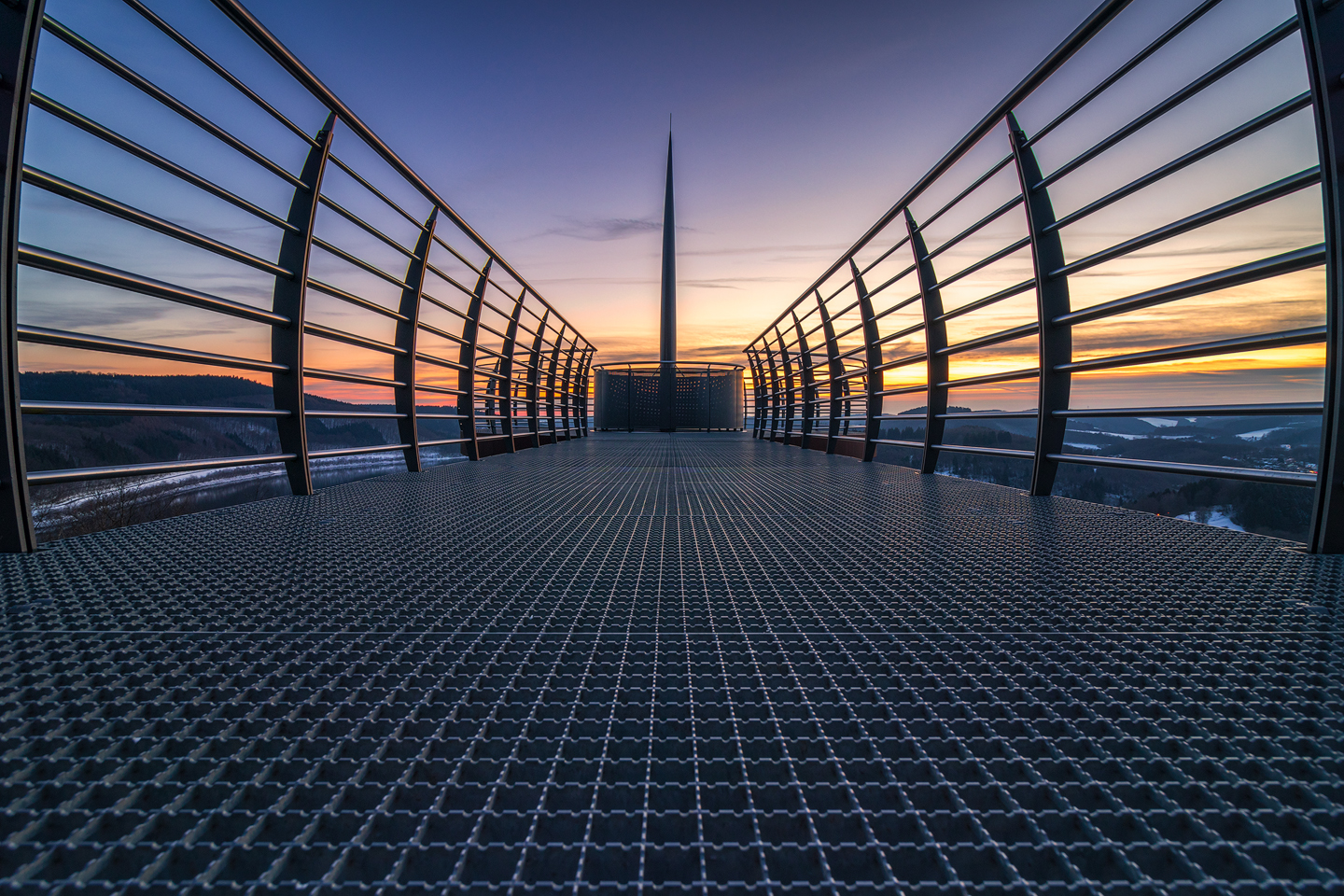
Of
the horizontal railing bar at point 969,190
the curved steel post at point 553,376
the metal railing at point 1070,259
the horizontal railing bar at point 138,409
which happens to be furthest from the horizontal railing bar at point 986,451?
the curved steel post at point 553,376

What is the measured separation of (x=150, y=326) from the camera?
441 centimetres

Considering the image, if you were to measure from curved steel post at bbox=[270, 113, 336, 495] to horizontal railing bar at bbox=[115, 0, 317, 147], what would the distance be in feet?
0.46

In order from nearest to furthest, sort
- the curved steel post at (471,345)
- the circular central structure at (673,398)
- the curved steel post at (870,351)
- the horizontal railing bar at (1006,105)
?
the horizontal railing bar at (1006,105), the curved steel post at (870,351), the curved steel post at (471,345), the circular central structure at (673,398)

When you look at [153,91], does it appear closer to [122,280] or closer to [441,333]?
[122,280]

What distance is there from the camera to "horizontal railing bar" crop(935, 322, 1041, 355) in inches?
95.0

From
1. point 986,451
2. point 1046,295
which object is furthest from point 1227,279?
point 986,451

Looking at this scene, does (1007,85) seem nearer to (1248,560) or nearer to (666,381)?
(1248,560)

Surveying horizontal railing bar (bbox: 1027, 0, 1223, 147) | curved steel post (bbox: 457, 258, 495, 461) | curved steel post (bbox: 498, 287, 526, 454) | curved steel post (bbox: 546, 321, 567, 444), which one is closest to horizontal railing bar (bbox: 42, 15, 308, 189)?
curved steel post (bbox: 457, 258, 495, 461)

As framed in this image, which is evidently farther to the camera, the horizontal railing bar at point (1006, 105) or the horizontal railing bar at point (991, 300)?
the horizontal railing bar at point (991, 300)

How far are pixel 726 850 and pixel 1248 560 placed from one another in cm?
188

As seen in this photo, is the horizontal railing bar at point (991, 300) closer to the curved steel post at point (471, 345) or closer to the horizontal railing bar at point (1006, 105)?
the horizontal railing bar at point (1006, 105)

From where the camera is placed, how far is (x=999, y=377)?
8.59 feet

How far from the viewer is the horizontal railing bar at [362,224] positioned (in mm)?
2498

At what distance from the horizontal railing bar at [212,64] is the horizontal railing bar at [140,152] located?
1.19 ft
